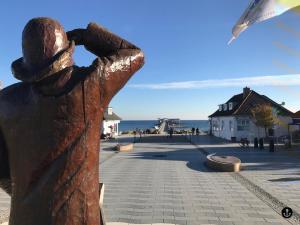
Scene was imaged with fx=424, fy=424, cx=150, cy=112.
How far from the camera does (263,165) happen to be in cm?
2130

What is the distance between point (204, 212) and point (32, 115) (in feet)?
26.9

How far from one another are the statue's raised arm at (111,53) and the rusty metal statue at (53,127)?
14 mm

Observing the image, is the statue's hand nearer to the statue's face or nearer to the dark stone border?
the statue's face

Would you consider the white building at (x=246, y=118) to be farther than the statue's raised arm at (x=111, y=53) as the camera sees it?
Yes

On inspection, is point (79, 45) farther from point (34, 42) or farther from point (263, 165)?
point (263, 165)

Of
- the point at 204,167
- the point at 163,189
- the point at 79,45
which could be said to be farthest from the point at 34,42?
the point at 204,167

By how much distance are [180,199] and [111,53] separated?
9544 millimetres

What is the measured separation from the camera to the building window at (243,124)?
144 ft

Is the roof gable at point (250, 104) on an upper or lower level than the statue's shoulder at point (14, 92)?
upper

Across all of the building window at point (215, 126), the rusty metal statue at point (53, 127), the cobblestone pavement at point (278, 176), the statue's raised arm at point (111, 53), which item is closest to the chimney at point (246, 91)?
the building window at point (215, 126)

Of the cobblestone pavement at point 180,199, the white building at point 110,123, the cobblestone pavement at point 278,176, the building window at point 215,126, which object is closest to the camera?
the cobblestone pavement at point 180,199

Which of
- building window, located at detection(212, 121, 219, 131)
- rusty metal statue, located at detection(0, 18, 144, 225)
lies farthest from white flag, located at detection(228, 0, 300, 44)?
building window, located at detection(212, 121, 219, 131)

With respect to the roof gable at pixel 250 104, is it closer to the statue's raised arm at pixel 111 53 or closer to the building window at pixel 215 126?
the building window at pixel 215 126

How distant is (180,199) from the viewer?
41.0ft
